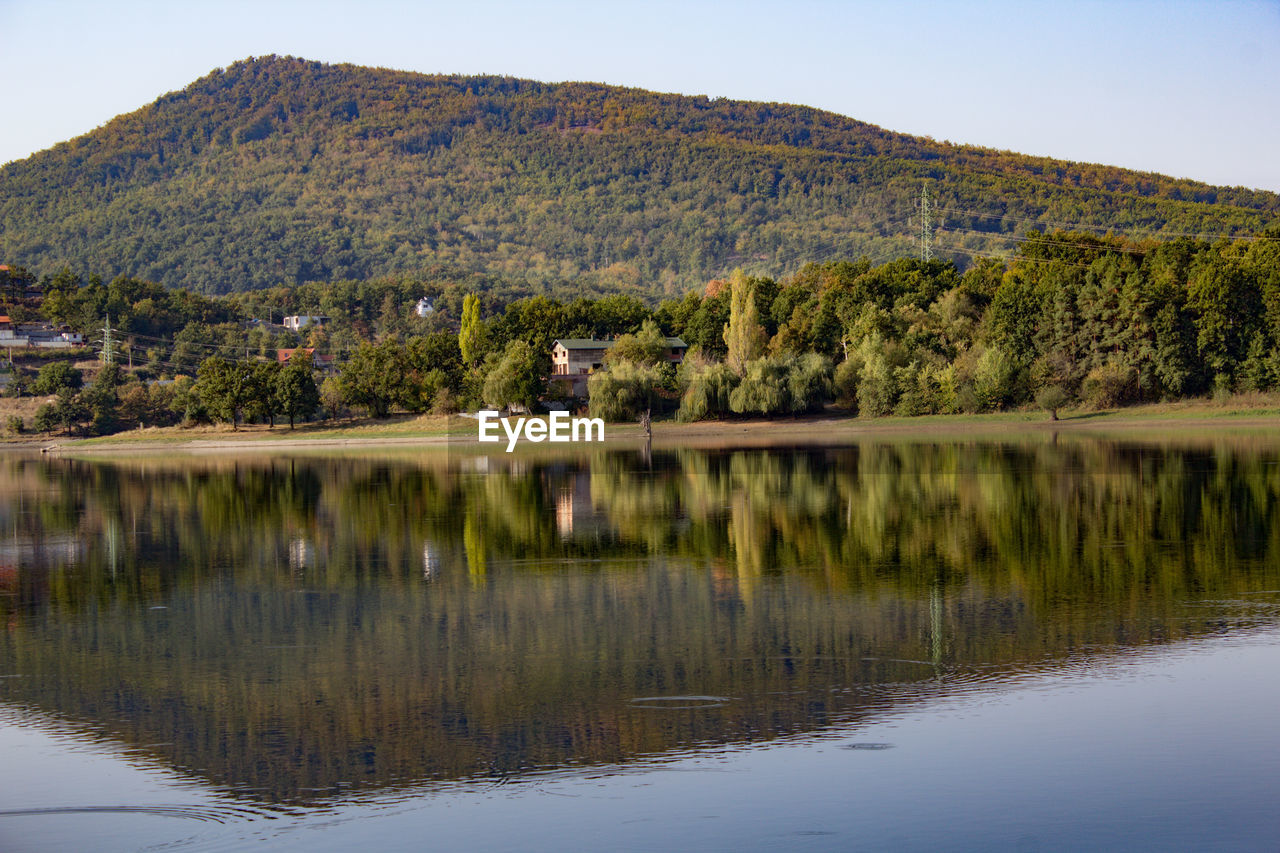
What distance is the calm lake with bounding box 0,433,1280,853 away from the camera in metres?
9.59

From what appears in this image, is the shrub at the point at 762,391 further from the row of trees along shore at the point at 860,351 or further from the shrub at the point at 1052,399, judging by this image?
the shrub at the point at 1052,399

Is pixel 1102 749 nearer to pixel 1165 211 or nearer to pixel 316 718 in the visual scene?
pixel 316 718

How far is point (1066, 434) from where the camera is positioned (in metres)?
59.9

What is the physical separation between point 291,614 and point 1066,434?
5013cm

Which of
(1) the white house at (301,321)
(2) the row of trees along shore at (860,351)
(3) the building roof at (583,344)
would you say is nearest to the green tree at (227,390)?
(2) the row of trees along shore at (860,351)

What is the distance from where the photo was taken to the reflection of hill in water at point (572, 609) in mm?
11812

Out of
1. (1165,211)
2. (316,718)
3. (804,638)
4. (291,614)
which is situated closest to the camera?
(316,718)

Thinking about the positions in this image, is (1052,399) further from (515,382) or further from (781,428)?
(515,382)

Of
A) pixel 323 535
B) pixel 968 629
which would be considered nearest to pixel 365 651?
pixel 968 629

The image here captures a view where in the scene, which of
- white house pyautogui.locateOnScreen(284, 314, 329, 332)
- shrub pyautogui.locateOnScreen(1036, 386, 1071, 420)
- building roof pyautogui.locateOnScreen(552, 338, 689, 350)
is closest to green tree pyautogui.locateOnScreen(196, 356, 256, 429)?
building roof pyautogui.locateOnScreen(552, 338, 689, 350)

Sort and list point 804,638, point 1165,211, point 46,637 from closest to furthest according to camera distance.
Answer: point 804,638 < point 46,637 < point 1165,211
